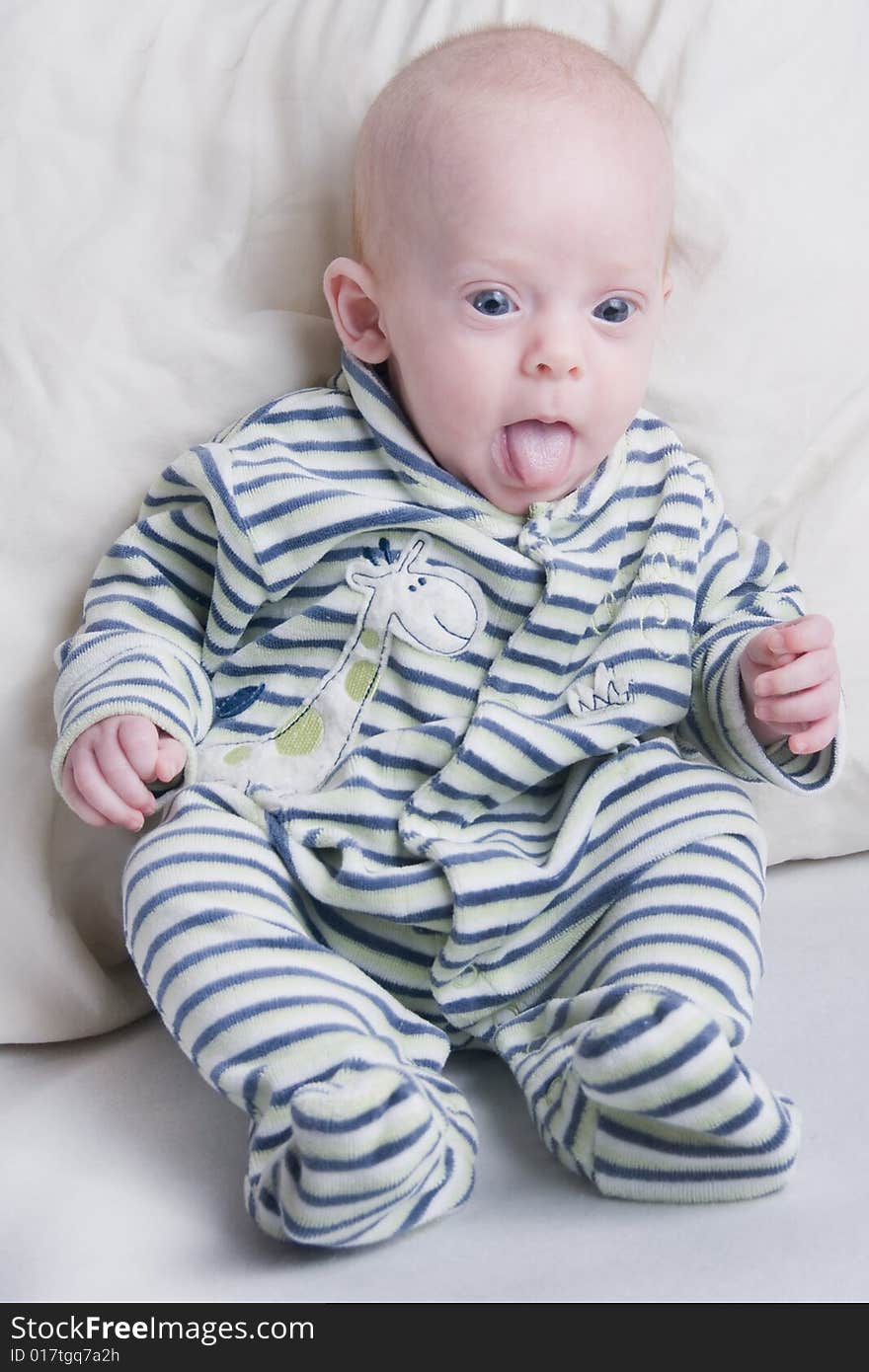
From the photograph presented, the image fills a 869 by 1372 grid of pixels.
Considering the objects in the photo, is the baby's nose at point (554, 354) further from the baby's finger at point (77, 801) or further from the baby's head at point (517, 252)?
the baby's finger at point (77, 801)

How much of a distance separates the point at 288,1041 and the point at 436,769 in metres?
0.25

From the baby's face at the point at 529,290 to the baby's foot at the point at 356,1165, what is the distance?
1.47 ft

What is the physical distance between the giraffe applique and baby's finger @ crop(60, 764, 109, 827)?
10cm

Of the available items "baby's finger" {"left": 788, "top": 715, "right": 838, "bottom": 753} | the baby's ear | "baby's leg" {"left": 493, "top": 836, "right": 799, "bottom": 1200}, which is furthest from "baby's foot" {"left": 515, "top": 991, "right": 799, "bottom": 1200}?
the baby's ear

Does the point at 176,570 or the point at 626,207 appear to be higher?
A: the point at 626,207

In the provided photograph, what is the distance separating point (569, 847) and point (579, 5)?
0.65m

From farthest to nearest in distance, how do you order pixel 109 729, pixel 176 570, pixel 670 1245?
pixel 176 570 < pixel 109 729 < pixel 670 1245

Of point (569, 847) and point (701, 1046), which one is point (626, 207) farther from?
point (701, 1046)

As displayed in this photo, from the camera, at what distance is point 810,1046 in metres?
1.07

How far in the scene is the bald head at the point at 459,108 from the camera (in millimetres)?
1084

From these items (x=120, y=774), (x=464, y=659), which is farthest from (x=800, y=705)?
(x=120, y=774)

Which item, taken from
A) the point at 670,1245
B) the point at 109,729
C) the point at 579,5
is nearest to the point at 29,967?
the point at 109,729

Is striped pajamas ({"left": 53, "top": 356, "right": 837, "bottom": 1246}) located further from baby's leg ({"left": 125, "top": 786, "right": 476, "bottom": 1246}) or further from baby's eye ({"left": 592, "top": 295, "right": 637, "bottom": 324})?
baby's eye ({"left": 592, "top": 295, "right": 637, "bottom": 324})

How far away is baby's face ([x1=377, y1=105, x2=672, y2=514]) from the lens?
1.07m
